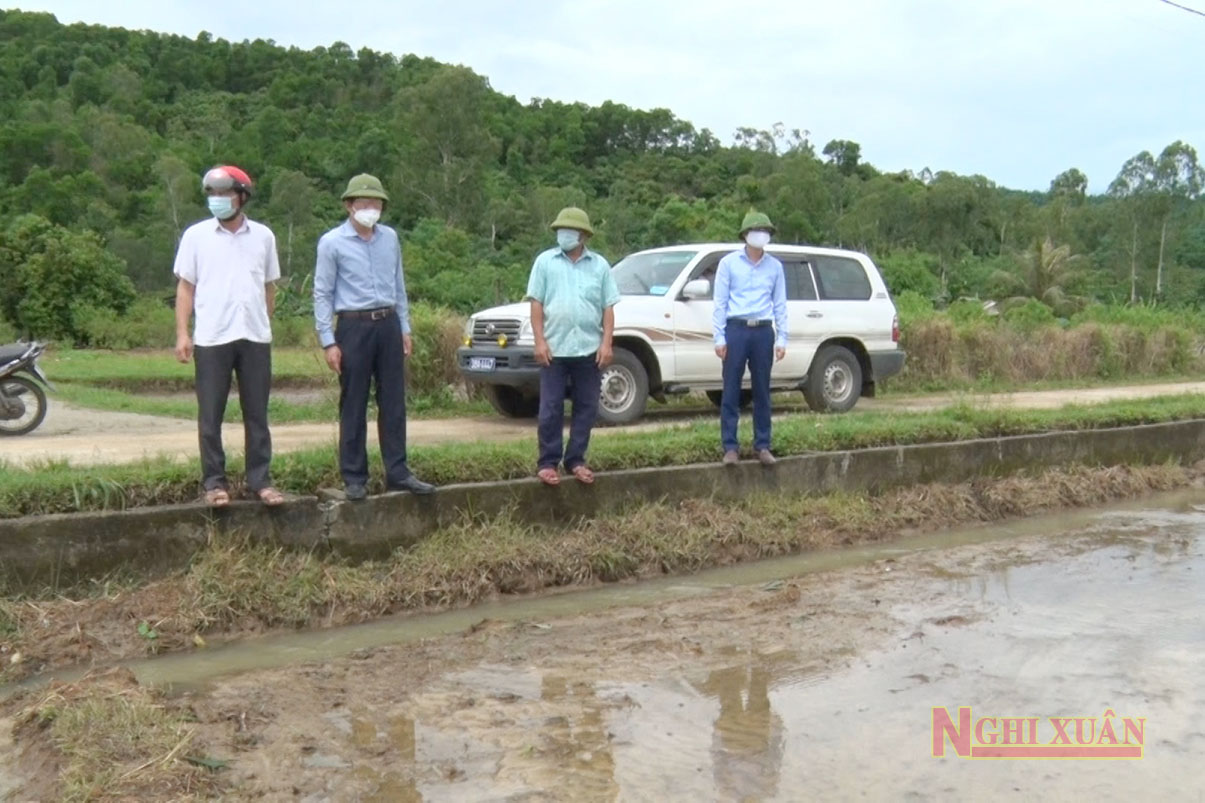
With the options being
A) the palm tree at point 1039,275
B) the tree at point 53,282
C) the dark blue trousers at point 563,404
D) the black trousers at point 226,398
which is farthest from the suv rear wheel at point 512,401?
the palm tree at point 1039,275

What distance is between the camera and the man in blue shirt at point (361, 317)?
635cm

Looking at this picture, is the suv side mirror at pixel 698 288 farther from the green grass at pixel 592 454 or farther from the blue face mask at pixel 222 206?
the blue face mask at pixel 222 206

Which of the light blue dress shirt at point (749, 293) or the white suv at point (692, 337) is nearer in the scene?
the light blue dress shirt at point (749, 293)

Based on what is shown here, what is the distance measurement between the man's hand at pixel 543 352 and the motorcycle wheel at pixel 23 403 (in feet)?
19.1

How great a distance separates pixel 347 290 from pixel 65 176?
145 feet

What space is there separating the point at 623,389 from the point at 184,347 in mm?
5571

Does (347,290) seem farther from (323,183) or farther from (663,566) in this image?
(323,183)

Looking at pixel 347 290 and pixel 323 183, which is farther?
pixel 323 183

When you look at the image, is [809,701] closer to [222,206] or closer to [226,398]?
[226,398]

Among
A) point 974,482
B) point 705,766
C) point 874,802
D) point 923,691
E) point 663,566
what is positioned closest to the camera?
point 874,802

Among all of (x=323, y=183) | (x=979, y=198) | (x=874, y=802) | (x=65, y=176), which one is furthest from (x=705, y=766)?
(x=979, y=198)

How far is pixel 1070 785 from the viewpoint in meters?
3.99

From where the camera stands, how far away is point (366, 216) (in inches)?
249

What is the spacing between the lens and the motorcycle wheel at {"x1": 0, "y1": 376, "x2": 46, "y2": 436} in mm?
10469
